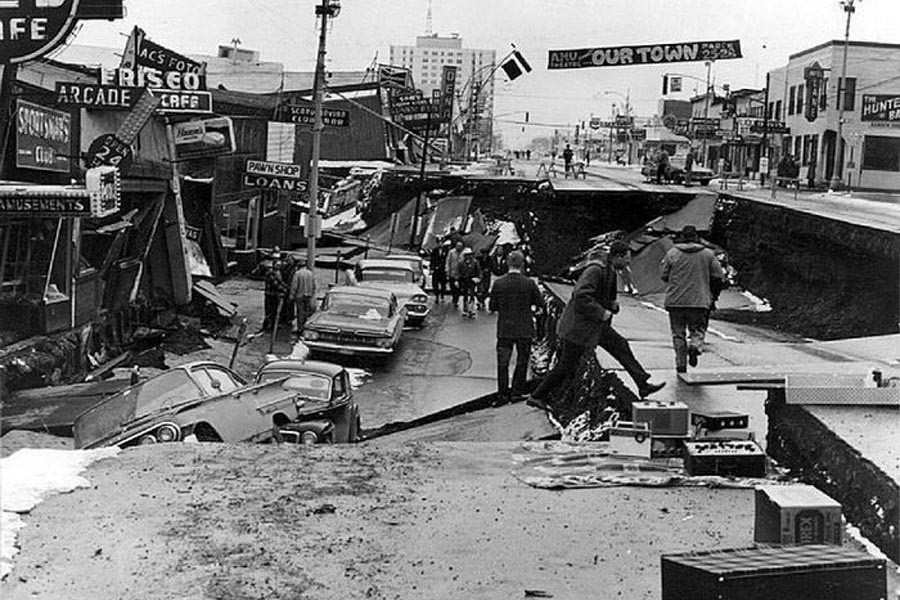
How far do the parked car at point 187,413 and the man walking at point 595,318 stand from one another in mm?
2913

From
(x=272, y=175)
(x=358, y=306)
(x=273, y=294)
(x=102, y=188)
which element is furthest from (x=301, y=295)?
(x=102, y=188)

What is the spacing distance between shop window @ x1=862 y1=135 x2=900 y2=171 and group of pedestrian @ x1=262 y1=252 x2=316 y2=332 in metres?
31.4

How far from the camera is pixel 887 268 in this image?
22953 millimetres

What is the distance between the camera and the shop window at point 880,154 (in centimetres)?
4841

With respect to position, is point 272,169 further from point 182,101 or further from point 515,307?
point 515,307

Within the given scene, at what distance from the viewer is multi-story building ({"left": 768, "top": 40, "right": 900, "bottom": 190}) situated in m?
48.7

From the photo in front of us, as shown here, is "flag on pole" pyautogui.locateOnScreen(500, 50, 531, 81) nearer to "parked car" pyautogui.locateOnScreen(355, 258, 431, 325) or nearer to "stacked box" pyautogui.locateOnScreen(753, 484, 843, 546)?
"parked car" pyautogui.locateOnScreen(355, 258, 431, 325)

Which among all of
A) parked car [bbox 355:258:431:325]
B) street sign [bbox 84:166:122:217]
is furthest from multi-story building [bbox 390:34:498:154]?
street sign [bbox 84:166:122:217]

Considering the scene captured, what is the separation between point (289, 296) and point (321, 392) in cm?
1233

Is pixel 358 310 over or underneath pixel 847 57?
underneath

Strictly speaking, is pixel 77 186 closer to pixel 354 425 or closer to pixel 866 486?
pixel 354 425

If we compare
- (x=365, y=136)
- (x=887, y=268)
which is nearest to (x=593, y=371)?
(x=887, y=268)

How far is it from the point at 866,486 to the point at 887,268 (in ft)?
56.4

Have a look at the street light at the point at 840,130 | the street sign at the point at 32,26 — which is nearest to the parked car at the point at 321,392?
the street sign at the point at 32,26
